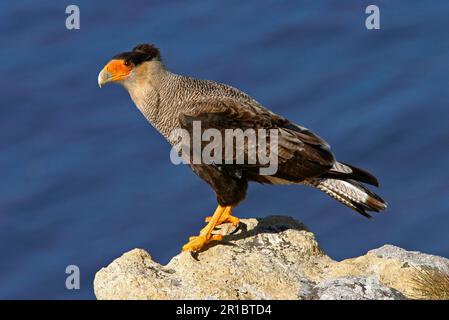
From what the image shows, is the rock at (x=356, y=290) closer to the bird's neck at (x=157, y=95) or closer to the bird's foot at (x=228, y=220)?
the bird's foot at (x=228, y=220)

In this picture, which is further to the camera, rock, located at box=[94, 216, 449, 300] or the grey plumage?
the grey plumage

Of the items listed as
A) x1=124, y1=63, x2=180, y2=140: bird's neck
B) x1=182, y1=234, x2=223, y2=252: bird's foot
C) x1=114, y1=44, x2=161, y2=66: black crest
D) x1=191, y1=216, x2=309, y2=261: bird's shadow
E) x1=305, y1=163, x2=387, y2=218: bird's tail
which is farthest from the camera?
x1=114, y1=44, x2=161, y2=66: black crest

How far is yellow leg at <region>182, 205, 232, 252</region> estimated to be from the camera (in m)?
10.8

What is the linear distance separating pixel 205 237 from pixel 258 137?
1.24 m

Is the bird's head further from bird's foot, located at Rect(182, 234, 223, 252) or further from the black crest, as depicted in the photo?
bird's foot, located at Rect(182, 234, 223, 252)

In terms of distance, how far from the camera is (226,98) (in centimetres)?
1184

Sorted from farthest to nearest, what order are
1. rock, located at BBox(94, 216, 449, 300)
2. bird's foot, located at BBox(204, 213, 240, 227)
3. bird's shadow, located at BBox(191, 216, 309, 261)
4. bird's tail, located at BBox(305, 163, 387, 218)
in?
bird's foot, located at BBox(204, 213, 240, 227) < bird's tail, located at BBox(305, 163, 387, 218) < bird's shadow, located at BBox(191, 216, 309, 261) < rock, located at BBox(94, 216, 449, 300)

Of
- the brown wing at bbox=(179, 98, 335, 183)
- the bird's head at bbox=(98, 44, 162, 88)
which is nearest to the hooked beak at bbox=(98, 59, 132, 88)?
the bird's head at bbox=(98, 44, 162, 88)

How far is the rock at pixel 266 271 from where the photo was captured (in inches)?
383

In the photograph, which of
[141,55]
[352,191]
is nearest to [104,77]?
[141,55]

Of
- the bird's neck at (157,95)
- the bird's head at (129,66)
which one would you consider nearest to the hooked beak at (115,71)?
the bird's head at (129,66)

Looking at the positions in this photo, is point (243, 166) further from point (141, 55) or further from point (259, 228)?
point (141, 55)

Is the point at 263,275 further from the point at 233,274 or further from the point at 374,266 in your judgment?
the point at 374,266

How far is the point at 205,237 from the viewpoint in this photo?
36.4 ft
